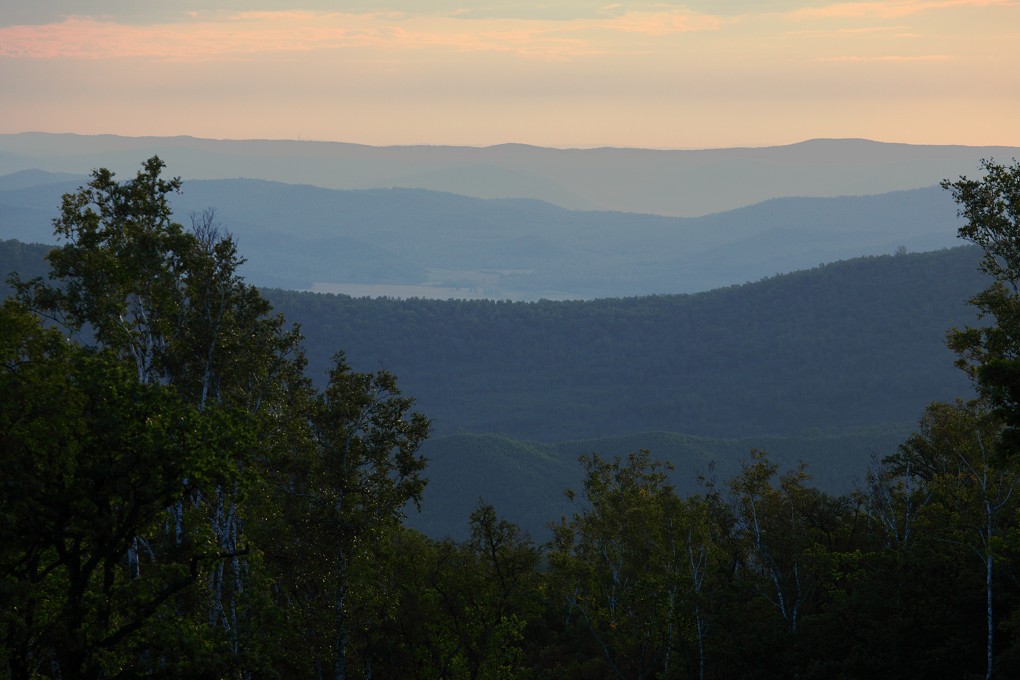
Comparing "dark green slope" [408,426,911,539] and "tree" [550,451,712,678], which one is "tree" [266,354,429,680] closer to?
"tree" [550,451,712,678]

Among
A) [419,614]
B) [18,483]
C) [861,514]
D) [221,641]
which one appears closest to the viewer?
[18,483]

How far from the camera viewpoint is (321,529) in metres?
29.5

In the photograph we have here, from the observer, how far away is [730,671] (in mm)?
36906

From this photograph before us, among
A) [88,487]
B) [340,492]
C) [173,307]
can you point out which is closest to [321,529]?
[340,492]

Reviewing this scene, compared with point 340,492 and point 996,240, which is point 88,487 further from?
point 996,240

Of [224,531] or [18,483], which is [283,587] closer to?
[224,531]

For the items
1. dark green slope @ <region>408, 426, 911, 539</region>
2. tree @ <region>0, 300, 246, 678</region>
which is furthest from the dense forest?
dark green slope @ <region>408, 426, 911, 539</region>

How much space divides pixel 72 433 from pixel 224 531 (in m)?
11.7

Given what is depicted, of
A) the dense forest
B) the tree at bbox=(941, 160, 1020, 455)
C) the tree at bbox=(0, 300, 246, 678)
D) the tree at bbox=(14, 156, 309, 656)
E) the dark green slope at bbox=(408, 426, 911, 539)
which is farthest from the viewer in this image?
the dark green slope at bbox=(408, 426, 911, 539)

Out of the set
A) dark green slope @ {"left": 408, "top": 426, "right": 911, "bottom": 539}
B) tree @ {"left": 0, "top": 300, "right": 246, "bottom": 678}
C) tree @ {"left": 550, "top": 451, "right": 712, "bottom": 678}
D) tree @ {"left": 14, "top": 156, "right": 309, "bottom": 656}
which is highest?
tree @ {"left": 14, "top": 156, "right": 309, "bottom": 656}

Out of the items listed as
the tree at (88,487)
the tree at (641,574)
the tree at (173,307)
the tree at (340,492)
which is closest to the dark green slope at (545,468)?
the tree at (641,574)

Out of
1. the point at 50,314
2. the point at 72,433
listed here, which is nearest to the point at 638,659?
the point at 50,314

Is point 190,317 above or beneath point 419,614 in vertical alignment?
above

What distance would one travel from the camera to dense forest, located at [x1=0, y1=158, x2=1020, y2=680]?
17.5m
